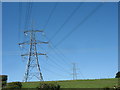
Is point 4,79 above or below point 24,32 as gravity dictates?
below

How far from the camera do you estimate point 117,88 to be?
4803 centimetres

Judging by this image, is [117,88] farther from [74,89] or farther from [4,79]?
[4,79]

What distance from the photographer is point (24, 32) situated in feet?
189

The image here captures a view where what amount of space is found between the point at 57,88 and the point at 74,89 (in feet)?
9.67

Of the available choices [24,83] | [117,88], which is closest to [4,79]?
[24,83]

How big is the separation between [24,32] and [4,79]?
39.2ft

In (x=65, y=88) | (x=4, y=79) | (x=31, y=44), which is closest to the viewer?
(x=65, y=88)

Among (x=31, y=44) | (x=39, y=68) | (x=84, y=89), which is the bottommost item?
(x=84, y=89)

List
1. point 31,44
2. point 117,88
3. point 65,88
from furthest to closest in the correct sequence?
point 31,44, point 65,88, point 117,88

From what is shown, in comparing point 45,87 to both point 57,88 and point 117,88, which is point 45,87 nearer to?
point 57,88

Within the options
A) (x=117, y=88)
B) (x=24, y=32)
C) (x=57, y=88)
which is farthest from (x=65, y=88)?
(x=24, y=32)

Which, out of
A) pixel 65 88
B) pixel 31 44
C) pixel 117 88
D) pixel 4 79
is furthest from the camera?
pixel 4 79

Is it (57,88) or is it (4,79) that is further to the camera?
(4,79)

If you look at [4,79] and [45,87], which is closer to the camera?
[45,87]
